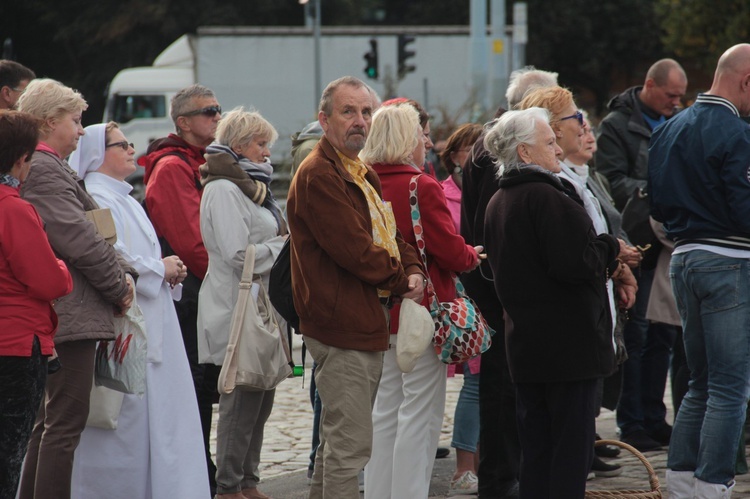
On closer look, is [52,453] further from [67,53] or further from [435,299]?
[67,53]

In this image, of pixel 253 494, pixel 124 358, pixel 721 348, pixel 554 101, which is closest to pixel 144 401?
pixel 124 358

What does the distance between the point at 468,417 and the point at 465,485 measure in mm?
376

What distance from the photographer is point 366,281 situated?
457cm

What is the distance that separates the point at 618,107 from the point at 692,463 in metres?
2.99

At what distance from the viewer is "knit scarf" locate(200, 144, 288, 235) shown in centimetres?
595

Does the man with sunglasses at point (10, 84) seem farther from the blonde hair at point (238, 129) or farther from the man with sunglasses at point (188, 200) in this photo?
the blonde hair at point (238, 129)

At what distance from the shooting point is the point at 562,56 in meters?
41.4

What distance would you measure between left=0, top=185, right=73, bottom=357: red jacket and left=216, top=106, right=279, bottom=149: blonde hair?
186 cm

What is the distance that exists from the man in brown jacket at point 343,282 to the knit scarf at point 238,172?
1282 mm

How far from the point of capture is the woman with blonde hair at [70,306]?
4777 mm

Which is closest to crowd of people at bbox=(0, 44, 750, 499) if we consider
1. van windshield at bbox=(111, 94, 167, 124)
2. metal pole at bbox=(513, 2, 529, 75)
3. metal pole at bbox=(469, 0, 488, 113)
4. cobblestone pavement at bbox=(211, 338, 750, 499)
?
cobblestone pavement at bbox=(211, 338, 750, 499)

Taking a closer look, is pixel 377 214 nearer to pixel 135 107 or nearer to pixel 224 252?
pixel 224 252

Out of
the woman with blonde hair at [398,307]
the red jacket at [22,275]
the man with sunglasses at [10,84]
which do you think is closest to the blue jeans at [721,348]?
the woman with blonde hair at [398,307]

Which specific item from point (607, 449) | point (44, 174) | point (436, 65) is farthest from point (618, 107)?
point (436, 65)
